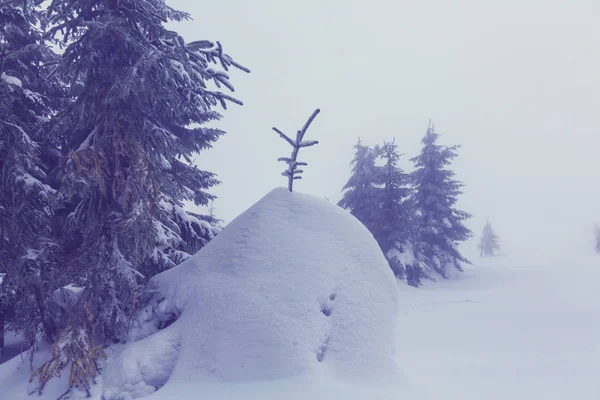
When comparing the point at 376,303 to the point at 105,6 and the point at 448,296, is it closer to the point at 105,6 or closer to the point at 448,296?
the point at 105,6

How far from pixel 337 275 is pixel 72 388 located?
16.1 feet

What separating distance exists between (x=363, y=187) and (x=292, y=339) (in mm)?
24735

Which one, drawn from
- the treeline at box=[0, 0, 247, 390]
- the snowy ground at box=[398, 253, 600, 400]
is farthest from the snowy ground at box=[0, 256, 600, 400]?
the treeline at box=[0, 0, 247, 390]

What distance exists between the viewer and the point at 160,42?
7746mm

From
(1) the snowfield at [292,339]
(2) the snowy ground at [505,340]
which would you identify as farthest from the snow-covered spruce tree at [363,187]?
(1) the snowfield at [292,339]

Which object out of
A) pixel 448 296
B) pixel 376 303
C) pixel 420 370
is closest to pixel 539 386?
pixel 420 370

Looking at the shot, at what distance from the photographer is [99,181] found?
7262mm

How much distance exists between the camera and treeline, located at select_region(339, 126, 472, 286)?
27062 mm

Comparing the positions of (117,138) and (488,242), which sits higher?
(488,242)

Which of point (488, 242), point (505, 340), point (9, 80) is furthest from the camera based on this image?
point (488, 242)

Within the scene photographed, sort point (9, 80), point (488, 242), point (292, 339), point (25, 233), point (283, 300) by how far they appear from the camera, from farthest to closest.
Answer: point (488, 242) → point (9, 80) → point (25, 233) → point (283, 300) → point (292, 339)

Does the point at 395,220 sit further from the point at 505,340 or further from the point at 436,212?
the point at 505,340

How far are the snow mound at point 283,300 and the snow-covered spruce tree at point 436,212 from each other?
21.1 m

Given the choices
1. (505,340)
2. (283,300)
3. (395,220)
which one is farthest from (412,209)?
(283,300)
